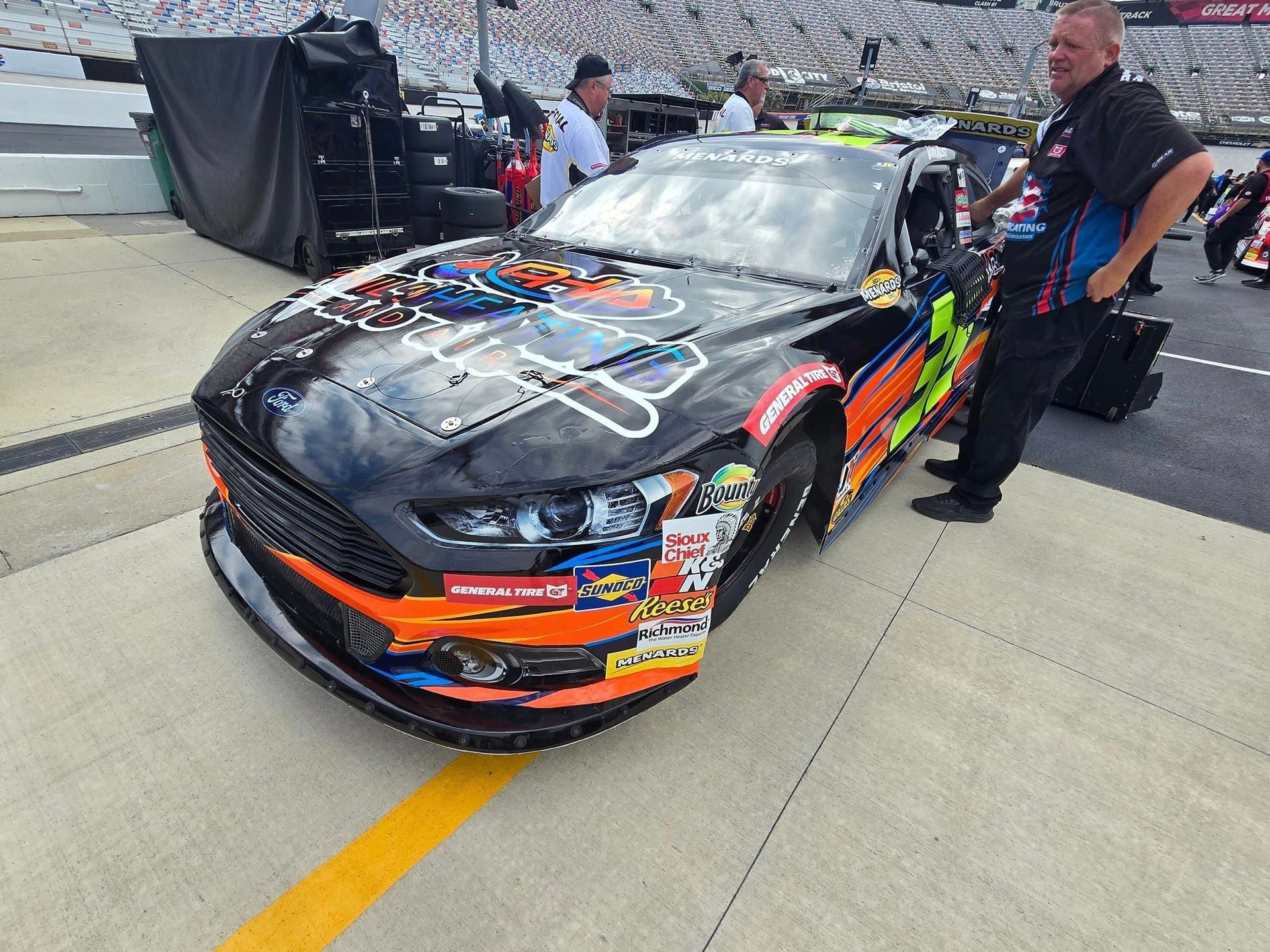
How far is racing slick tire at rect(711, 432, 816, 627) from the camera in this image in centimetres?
210

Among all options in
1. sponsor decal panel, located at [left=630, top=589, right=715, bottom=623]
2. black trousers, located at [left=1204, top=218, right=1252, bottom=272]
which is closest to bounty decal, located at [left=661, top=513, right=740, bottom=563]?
sponsor decal panel, located at [left=630, top=589, right=715, bottom=623]

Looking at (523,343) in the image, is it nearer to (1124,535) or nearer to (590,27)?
(1124,535)

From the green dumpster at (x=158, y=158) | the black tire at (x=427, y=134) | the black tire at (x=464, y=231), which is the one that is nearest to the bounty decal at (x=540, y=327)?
the black tire at (x=464, y=231)

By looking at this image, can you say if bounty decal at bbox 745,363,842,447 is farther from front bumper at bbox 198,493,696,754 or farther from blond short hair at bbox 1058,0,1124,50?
blond short hair at bbox 1058,0,1124,50

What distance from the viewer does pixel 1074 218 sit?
2604mm

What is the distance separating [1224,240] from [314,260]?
42.8 ft

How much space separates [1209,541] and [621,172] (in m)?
3.39

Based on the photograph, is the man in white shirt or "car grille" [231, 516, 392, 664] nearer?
"car grille" [231, 516, 392, 664]

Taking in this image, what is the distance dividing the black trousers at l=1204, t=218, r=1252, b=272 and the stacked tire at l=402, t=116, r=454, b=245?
11.6 meters

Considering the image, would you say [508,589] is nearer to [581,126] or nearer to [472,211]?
[581,126]

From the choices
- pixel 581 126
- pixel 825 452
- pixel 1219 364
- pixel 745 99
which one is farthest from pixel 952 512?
pixel 1219 364

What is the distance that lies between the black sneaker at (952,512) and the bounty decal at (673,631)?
188cm

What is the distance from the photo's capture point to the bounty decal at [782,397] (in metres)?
1.73

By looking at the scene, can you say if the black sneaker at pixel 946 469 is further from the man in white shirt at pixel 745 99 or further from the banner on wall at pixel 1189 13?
the banner on wall at pixel 1189 13
